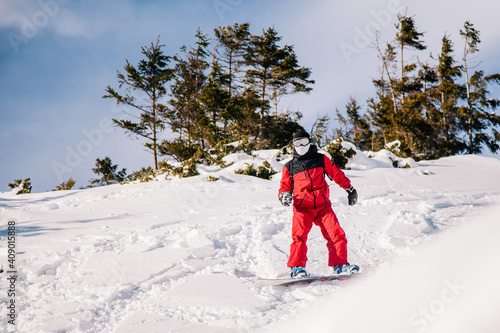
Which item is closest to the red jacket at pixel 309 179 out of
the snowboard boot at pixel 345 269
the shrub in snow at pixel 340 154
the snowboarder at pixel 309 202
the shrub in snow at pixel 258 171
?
the snowboarder at pixel 309 202

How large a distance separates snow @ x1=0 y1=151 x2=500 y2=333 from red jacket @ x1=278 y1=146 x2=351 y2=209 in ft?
2.46

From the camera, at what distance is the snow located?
1530 millimetres

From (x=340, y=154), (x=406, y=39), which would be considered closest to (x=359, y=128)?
(x=406, y=39)

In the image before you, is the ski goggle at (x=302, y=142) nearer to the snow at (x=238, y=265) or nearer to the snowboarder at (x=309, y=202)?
the snowboarder at (x=309, y=202)

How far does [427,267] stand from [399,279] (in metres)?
0.20

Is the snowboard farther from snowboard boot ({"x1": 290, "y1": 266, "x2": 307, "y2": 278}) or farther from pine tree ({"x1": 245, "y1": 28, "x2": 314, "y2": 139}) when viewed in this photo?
pine tree ({"x1": 245, "y1": 28, "x2": 314, "y2": 139})

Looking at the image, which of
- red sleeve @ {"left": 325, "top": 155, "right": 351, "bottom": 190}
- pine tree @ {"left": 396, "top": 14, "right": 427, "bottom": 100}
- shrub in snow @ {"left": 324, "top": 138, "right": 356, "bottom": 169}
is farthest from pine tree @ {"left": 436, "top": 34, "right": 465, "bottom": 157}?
red sleeve @ {"left": 325, "top": 155, "right": 351, "bottom": 190}

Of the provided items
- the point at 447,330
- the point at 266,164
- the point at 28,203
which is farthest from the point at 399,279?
the point at 28,203

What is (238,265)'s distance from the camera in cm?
310

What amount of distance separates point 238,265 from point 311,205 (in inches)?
42.5

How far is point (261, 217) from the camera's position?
485cm

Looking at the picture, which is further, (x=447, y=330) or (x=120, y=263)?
(x=120, y=263)

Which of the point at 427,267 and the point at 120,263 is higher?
the point at 427,267

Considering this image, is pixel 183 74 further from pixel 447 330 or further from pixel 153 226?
pixel 447 330
